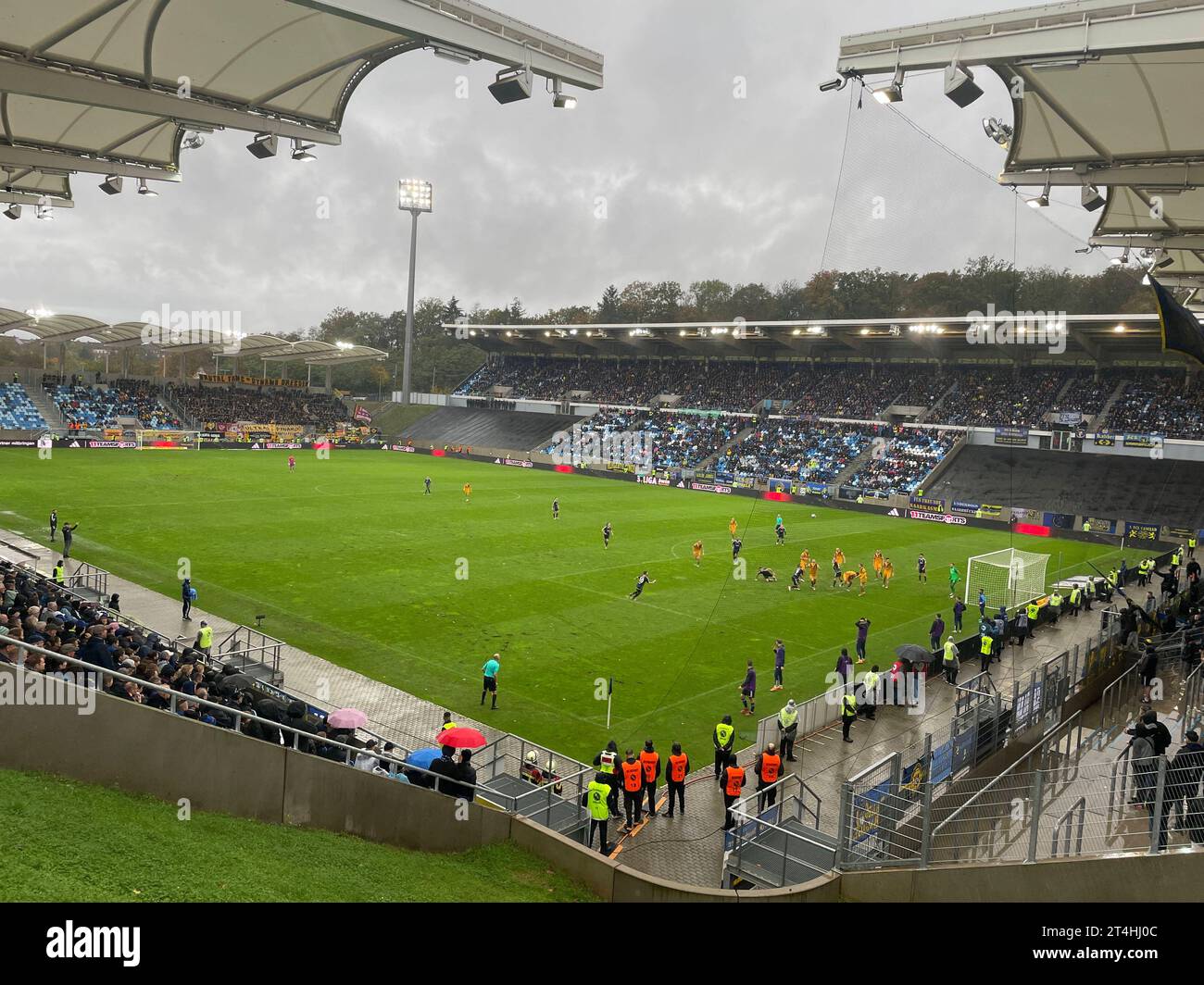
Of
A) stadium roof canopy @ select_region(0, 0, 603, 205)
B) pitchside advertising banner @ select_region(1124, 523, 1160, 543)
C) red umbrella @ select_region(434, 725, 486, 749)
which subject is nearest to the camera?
stadium roof canopy @ select_region(0, 0, 603, 205)

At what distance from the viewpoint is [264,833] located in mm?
8078

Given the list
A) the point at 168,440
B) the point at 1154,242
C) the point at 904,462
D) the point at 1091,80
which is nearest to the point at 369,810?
the point at 1091,80

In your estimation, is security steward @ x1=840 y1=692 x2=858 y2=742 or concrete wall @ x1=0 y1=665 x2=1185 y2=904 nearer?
concrete wall @ x1=0 y1=665 x2=1185 y2=904

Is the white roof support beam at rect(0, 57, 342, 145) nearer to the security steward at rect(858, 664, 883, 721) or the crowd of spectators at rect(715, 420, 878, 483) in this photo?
the security steward at rect(858, 664, 883, 721)

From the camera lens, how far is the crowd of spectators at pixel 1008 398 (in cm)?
5312

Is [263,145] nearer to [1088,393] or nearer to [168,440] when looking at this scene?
[1088,393]

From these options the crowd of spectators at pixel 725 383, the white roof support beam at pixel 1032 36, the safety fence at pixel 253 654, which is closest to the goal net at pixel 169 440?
the crowd of spectators at pixel 725 383

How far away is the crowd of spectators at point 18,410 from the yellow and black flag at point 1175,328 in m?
65.0

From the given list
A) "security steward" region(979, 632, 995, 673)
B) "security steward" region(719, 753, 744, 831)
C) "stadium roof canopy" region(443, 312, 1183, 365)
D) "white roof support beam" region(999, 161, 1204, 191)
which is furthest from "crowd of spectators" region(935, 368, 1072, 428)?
"security steward" region(719, 753, 744, 831)

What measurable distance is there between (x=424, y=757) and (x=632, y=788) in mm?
3187

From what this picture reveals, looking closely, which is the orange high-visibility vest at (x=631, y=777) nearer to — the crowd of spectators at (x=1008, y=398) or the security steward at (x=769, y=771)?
the security steward at (x=769, y=771)

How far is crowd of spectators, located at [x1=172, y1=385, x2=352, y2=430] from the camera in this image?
73.2 metres

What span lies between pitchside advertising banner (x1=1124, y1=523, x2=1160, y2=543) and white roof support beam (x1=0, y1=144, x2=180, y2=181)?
145 feet
